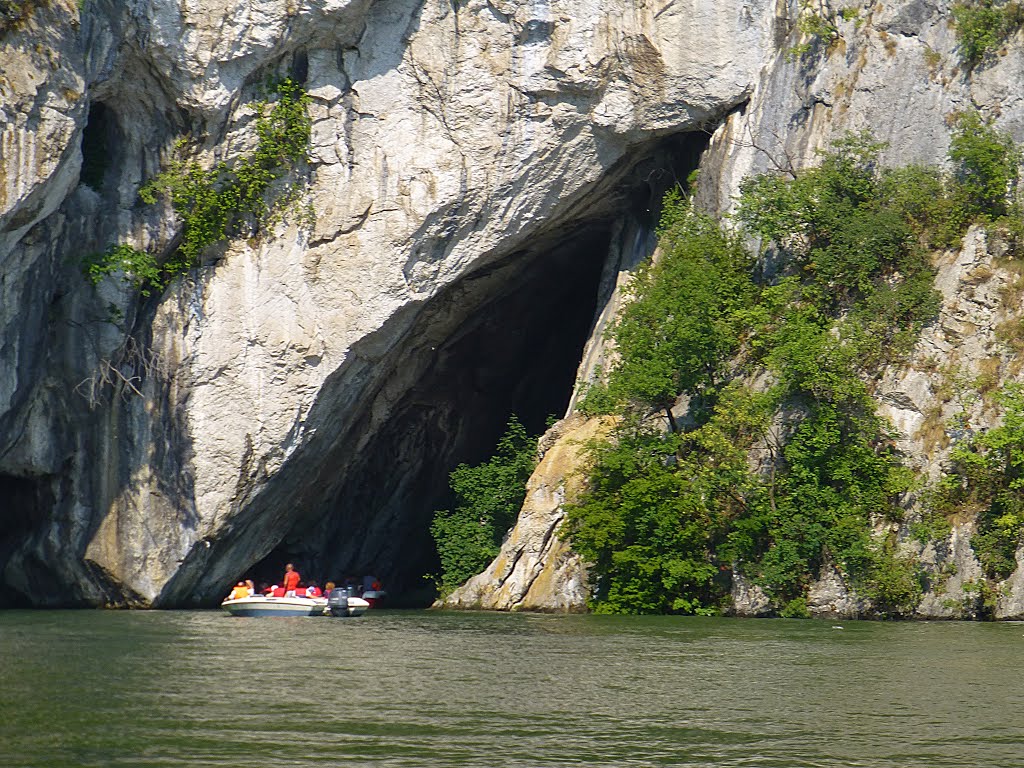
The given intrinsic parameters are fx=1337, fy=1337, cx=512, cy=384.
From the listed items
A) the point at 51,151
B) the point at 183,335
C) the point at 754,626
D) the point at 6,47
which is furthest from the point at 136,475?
the point at 754,626

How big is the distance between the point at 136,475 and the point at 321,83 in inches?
395

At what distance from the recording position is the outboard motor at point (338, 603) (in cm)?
2941

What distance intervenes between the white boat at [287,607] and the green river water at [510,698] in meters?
6.28

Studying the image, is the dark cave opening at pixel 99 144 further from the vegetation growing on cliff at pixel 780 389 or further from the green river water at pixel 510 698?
the vegetation growing on cliff at pixel 780 389

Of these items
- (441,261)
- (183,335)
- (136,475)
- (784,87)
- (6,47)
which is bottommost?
(136,475)

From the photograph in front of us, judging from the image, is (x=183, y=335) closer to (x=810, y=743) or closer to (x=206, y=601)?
(x=206, y=601)

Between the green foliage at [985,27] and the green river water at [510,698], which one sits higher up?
the green foliage at [985,27]

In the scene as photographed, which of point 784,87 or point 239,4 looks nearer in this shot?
point 239,4

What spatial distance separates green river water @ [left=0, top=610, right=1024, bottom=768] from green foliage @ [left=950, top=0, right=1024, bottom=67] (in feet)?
49.4

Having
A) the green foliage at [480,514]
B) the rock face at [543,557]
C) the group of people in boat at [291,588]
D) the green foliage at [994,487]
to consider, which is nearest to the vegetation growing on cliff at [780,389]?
the green foliage at [994,487]

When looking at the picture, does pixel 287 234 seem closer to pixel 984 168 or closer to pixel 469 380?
pixel 469 380

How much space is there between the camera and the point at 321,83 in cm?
3131

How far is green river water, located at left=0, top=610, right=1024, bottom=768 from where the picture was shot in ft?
35.0

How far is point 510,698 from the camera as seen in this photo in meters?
13.8
